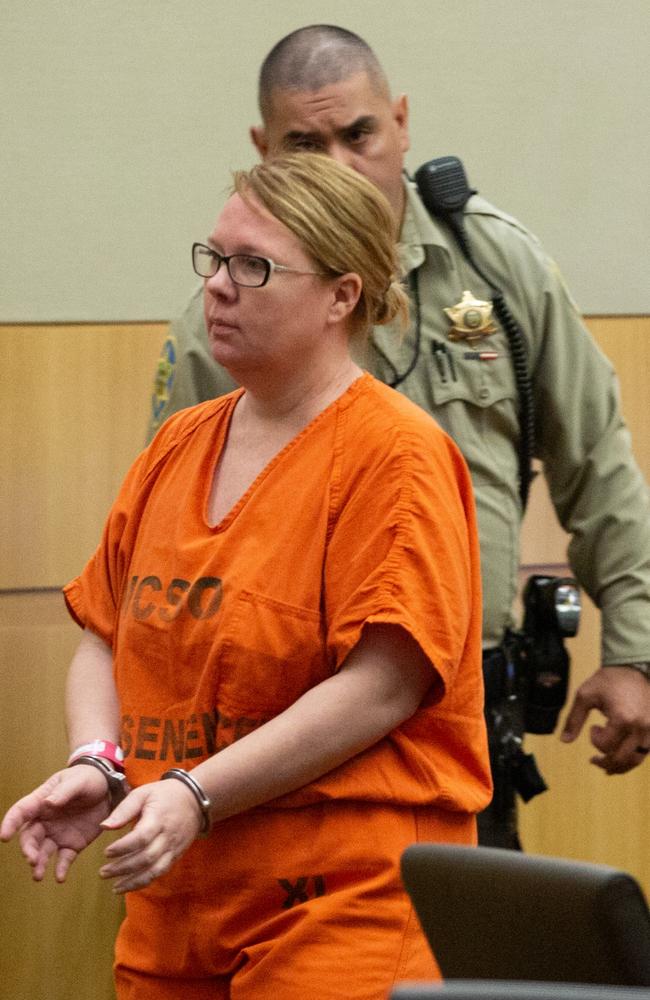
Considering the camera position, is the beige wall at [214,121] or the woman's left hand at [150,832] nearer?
the woman's left hand at [150,832]

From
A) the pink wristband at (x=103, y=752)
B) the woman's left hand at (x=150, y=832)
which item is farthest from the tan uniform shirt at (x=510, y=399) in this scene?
the woman's left hand at (x=150, y=832)

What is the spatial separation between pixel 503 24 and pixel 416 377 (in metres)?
1.10

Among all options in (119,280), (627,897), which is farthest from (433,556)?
(119,280)

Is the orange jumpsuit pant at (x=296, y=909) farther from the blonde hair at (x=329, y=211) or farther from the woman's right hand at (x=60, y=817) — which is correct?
the blonde hair at (x=329, y=211)

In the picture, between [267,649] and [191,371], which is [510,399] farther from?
[267,649]

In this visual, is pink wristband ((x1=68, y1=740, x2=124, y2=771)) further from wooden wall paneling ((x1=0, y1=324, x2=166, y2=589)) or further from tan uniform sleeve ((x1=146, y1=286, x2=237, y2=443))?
wooden wall paneling ((x1=0, y1=324, x2=166, y2=589))

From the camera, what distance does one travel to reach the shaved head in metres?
2.55

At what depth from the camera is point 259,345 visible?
1689 millimetres

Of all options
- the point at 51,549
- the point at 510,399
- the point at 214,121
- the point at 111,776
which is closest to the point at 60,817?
the point at 111,776

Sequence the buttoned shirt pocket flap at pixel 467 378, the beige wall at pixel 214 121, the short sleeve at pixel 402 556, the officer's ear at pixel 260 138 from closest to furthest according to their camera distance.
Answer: the short sleeve at pixel 402 556 → the buttoned shirt pocket flap at pixel 467 378 → the officer's ear at pixel 260 138 → the beige wall at pixel 214 121

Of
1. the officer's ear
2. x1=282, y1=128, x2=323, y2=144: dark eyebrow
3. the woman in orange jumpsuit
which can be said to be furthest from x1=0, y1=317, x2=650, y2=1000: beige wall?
the woman in orange jumpsuit

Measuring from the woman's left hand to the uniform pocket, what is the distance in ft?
0.40

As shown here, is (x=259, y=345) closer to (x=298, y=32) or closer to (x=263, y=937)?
(x=263, y=937)

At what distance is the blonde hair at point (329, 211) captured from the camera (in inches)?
66.5
